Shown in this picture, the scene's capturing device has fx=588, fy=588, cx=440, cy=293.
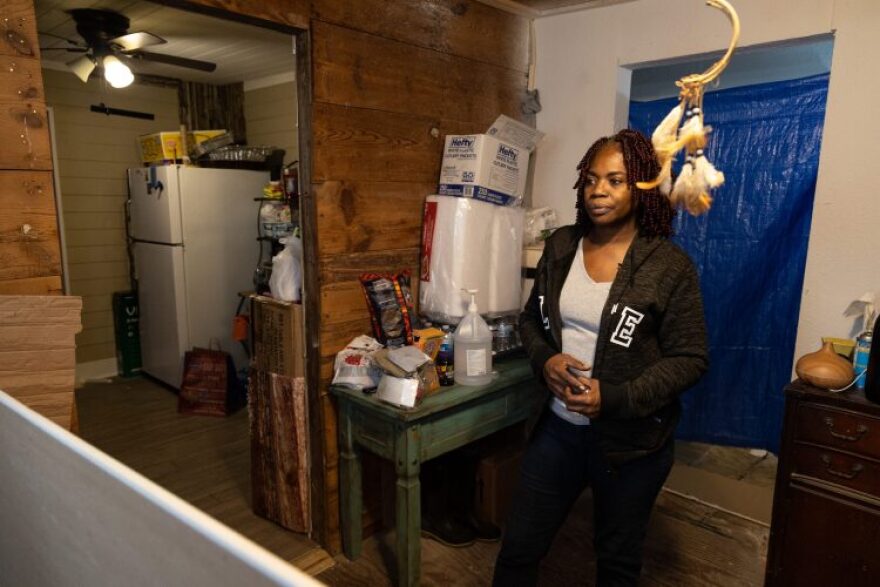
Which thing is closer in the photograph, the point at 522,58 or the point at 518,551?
the point at 518,551

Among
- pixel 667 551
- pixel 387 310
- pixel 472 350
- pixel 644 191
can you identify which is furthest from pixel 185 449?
pixel 644 191

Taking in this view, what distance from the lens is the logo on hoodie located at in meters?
1.46

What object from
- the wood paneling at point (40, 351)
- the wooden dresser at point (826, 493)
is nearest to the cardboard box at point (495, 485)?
the wooden dresser at point (826, 493)

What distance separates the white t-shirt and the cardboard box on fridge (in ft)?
2.57

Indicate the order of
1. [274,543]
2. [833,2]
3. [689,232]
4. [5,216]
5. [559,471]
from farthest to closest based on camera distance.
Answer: [689,232], [274,543], [833,2], [559,471], [5,216]

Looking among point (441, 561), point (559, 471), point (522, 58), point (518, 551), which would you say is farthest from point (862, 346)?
point (522, 58)

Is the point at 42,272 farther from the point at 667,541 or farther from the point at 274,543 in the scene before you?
the point at 667,541

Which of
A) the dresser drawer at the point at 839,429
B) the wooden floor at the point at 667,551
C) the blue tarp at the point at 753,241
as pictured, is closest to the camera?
the dresser drawer at the point at 839,429

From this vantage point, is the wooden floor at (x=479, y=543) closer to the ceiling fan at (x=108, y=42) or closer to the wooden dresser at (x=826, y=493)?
the wooden dresser at (x=826, y=493)

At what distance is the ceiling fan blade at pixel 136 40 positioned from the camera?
302 centimetres

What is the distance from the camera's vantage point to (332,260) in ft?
7.02

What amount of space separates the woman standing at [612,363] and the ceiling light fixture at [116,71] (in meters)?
2.80

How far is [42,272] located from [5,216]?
0.53 ft

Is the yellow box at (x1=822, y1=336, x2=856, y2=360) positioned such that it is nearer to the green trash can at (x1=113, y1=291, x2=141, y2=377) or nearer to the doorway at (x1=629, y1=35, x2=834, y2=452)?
the doorway at (x1=629, y1=35, x2=834, y2=452)
